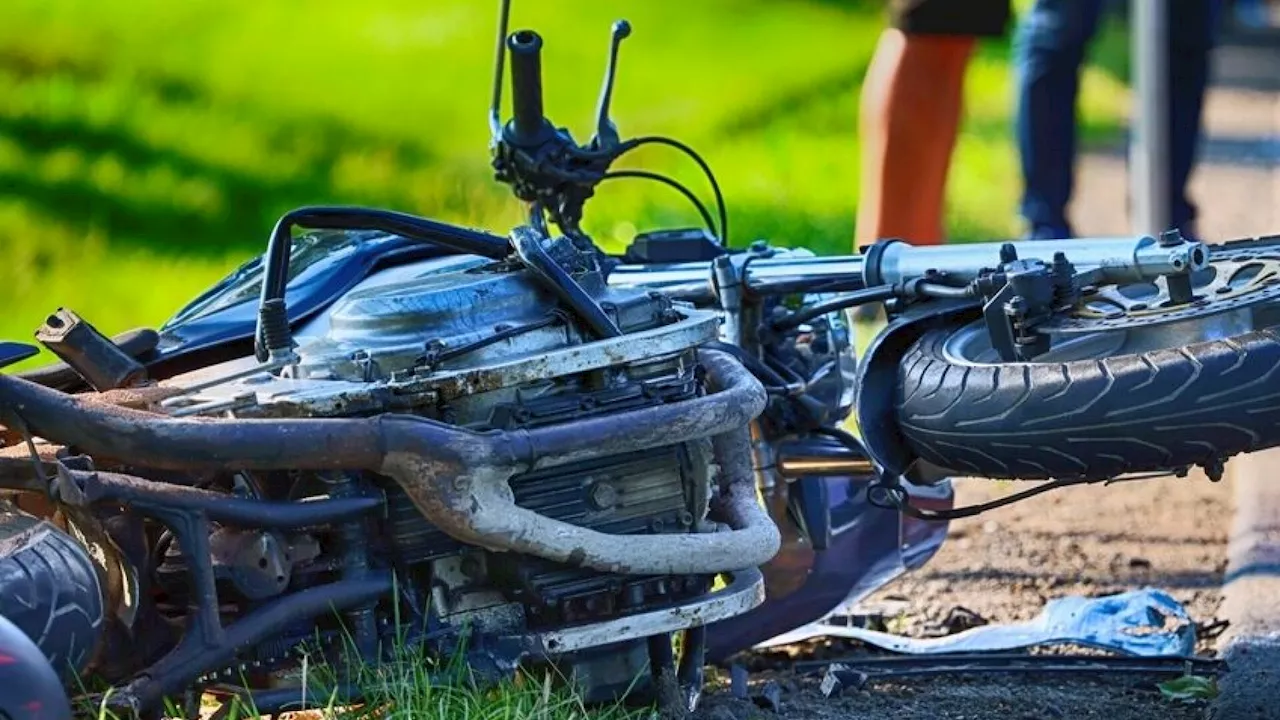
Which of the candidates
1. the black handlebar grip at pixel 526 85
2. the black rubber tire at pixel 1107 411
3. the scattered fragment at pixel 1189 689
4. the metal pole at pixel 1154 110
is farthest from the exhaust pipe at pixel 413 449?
the metal pole at pixel 1154 110

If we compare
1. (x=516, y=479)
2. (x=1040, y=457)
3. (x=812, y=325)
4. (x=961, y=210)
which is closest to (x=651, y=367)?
(x=516, y=479)

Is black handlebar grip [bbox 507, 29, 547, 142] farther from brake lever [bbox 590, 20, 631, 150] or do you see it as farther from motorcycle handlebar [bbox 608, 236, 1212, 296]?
motorcycle handlebar [bbox 608, 236, 1212, 296]

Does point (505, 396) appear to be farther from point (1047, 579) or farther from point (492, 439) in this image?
point (1047, 579)

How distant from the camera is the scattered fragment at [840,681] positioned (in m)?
4.62

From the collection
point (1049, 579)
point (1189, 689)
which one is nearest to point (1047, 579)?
point (1049, 579)

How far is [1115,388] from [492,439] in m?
0.98

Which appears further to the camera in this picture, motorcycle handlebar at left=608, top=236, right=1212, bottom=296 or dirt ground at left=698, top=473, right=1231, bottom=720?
dirt ground at left=698, top=473, right=1231, bottom=720

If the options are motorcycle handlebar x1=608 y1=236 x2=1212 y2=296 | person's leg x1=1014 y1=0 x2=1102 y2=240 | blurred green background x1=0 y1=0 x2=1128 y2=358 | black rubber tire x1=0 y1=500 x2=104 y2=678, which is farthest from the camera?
blurred green background x1=0 y1=0 x2=1128 y2=358

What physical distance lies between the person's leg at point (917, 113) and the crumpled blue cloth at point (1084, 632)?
2.23m

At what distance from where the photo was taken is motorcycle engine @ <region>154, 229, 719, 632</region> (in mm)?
3709

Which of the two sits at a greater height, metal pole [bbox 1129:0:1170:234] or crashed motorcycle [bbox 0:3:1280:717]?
metal pole [bbox 1129:0:1170:234]

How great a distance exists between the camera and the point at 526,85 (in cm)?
475

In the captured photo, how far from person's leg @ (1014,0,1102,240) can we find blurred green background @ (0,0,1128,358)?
1.39 metres

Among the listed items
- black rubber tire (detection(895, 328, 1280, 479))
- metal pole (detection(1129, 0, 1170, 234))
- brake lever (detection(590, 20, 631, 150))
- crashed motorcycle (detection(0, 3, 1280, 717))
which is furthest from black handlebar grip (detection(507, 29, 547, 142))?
metal pole (detection(1129, 0, 1170, 234))
